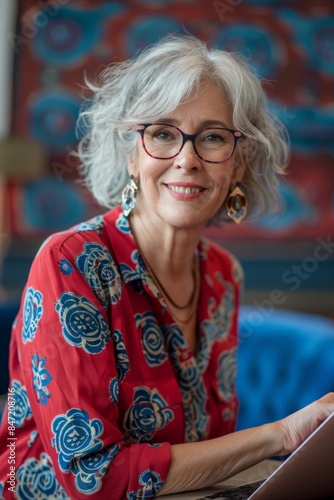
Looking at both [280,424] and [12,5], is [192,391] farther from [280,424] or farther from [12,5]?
[12,5]

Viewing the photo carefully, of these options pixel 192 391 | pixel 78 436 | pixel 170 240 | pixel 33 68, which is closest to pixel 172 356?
pixel 192 391

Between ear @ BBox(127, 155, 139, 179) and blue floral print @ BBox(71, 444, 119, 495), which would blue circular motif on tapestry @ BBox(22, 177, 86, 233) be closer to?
ear @ BBox(127, 155, 139, 179)

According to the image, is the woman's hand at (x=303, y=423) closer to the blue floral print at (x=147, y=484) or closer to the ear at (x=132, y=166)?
the blue floral print at (x=147, y=484)

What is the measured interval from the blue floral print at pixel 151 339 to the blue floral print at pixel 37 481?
257 millimetres

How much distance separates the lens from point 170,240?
1490mm

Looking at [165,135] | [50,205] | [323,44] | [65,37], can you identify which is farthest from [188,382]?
[323,44]

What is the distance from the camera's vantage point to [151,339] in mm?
1420

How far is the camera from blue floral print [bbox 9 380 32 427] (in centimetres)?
137

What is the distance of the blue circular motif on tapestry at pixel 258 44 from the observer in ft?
15.9

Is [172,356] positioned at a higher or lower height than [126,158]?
lower

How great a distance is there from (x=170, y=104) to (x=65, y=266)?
13.5 inches

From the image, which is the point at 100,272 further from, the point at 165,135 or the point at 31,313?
the point at 165,135

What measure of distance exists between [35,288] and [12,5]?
3593 mm

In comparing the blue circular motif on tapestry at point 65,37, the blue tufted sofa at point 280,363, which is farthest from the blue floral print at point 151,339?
the blue circular motif on tapestry at point 65,37
